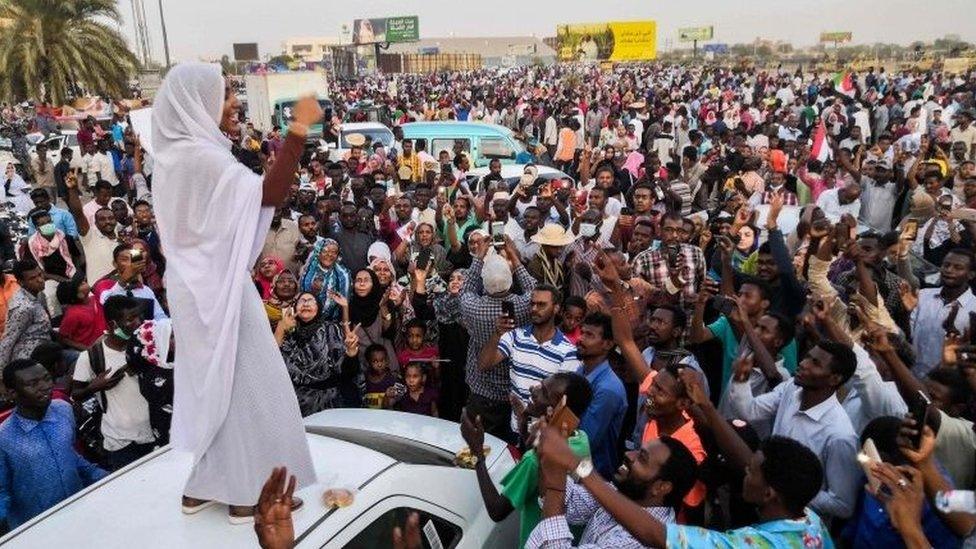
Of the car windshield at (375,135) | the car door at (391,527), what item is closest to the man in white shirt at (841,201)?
the car door at (391,527)

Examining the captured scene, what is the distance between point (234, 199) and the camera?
233cm

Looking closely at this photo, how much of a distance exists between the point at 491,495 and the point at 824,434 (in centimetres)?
151

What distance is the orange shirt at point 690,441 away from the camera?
9.73 feet

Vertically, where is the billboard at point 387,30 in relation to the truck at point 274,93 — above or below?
above

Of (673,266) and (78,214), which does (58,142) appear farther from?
(673,266)

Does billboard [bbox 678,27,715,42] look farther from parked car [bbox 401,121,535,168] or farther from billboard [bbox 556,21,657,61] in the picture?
parked car [bbox 401,121,535,168]

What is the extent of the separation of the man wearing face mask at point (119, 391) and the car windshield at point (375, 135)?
11268 mm

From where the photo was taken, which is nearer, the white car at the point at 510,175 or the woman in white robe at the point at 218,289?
the woman in white robe at the point at 218,289

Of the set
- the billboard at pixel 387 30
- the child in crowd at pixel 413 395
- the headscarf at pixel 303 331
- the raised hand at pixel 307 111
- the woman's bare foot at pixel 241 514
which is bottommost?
the child in crowd at pixel 413 395

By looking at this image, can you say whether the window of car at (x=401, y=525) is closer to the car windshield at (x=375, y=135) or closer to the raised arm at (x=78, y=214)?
the raised arm at (x=78, y=214)

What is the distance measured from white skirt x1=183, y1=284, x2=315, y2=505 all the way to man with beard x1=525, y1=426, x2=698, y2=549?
3.10 ft

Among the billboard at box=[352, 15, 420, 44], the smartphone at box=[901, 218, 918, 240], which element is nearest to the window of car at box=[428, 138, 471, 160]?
the smartphone at box=[901, 218, 918, 240]

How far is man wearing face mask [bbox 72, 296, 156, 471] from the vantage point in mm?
3918

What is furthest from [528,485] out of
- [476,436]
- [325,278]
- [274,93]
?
[274,93]
